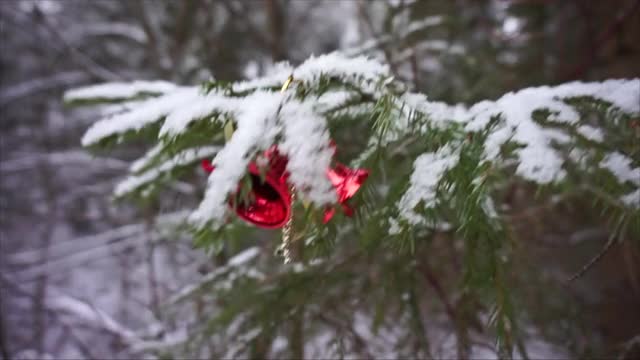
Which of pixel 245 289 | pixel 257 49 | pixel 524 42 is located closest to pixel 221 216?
pixel 245 289

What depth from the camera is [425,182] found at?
4.33 ft

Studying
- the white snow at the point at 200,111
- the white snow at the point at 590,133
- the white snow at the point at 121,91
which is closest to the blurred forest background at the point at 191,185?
the white snow at the point at 121,91

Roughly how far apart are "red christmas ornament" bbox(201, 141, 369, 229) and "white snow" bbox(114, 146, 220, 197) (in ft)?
1.98

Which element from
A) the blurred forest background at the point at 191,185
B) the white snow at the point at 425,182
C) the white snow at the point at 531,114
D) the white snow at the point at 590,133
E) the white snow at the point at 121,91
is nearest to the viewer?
the white snow at the point at 531,114

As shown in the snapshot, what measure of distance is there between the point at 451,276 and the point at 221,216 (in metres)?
2.77

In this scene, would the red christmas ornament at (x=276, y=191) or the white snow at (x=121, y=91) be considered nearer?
the red christmas ornament at (x=276, y=191)

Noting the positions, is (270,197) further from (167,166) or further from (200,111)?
(167,166)

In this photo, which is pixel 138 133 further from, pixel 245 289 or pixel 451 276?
pixel 451 276

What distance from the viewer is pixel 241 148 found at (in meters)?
1.12

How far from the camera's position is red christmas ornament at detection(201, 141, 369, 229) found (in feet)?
3.90

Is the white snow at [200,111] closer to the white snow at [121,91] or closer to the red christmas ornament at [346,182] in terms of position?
the red christmas ornament at [346,182]

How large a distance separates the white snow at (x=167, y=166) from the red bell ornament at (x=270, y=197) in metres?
0.60

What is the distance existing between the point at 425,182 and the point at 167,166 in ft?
3.44

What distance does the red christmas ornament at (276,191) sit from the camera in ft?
3.90
